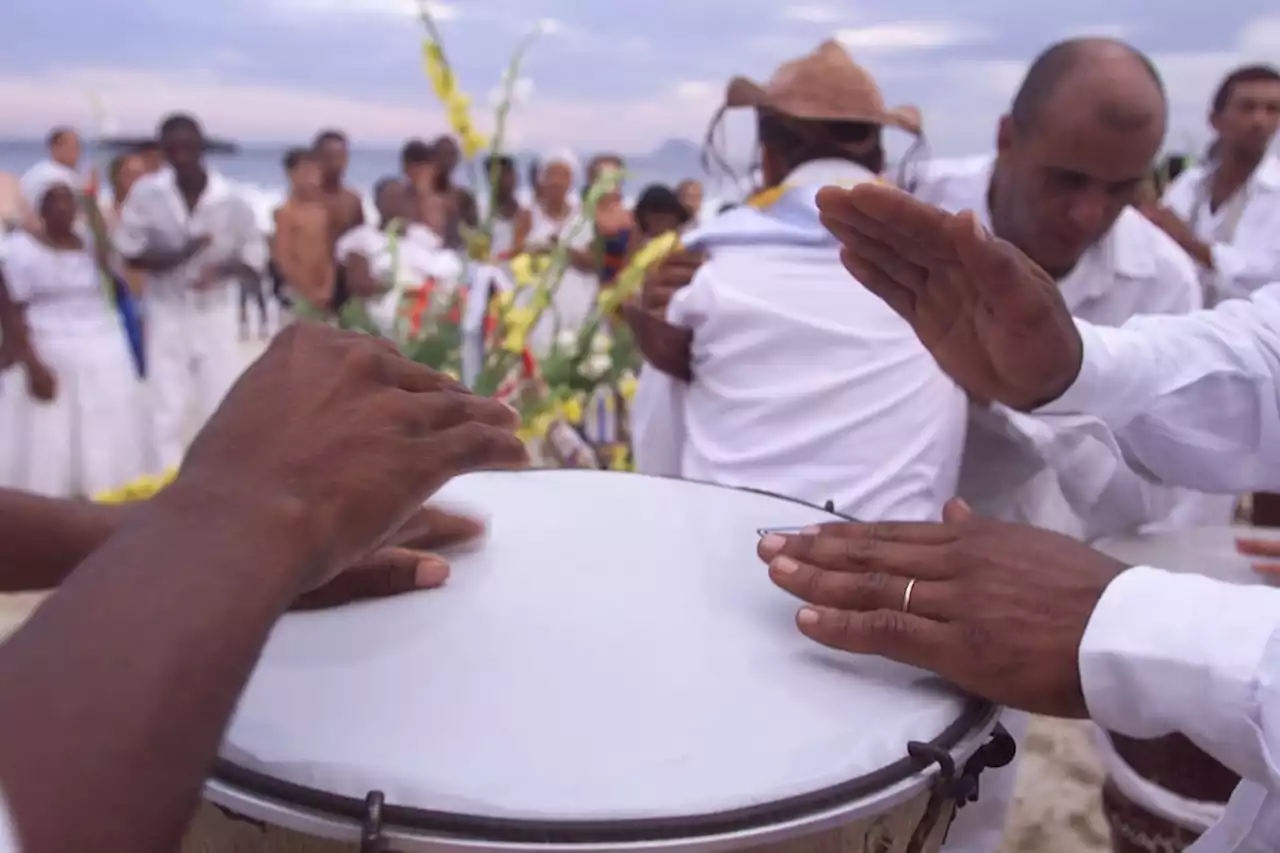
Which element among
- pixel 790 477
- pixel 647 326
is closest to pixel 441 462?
pixel 790 477

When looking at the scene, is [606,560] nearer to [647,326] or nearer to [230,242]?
[647,326]

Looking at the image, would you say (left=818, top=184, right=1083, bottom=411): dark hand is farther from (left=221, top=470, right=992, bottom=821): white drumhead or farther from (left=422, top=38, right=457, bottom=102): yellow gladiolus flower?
(left=422, top=38, right=457, bottom=102): yellow gladiolus flower

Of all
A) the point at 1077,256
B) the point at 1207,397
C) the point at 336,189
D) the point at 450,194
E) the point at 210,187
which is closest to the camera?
the point at 1207,397

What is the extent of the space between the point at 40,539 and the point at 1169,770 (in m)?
1.29

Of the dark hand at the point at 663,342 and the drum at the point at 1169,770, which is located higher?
the dark hand at the point at 663,342

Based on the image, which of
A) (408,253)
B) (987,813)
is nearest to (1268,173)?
(987,813)

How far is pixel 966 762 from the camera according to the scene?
33.4 inches

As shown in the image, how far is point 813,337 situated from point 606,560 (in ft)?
2.48

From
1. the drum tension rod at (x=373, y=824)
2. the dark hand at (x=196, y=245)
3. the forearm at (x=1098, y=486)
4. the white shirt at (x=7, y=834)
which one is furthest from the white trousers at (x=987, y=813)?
the dark hand at (x=196, y=245)

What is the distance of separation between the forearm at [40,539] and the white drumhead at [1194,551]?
1.09m

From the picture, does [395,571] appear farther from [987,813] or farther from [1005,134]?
[1005,134]

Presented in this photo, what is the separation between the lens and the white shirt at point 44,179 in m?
4.44

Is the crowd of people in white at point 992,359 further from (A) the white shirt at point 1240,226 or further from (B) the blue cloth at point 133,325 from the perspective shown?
(B) the blue cloth at point 133,325

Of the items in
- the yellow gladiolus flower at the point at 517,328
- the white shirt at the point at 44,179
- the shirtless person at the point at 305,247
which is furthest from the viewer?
→ the shirtless person at the point at 305,247
